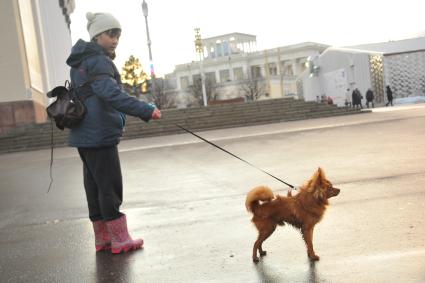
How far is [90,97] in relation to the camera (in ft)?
14.3

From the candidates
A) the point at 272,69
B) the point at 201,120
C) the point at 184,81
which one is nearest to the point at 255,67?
the point at 272,69

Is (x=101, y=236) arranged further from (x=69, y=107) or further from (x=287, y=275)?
(x=287, y=275)

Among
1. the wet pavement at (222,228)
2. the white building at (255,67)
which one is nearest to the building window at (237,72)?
the white building at (255,67)

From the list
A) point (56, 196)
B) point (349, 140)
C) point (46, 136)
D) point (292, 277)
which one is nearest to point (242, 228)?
point (292, 277)

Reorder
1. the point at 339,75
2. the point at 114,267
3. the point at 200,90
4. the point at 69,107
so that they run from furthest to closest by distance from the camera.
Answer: the point at 200,90 < the point at 339,75 < the point at 69,107 < the point at 114,267

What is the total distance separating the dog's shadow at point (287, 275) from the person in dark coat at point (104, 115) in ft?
4.59

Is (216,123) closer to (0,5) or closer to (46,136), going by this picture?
(46,136)

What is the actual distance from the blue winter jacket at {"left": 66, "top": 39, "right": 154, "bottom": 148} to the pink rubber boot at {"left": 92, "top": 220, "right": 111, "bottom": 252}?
2.50 ft

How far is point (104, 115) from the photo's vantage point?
4.36 metres

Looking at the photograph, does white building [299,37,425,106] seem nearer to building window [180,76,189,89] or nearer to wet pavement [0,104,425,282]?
wet pavement [0,104,425,282]

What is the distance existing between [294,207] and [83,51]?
2.14 metres

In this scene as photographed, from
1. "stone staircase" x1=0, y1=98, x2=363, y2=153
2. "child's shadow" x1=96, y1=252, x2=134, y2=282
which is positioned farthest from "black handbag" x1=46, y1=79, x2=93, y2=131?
"stone staircase" x1=0, y1=98, x2=363, y2=153

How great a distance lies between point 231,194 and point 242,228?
6.48ft

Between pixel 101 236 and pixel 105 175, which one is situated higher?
pixel 105 175
